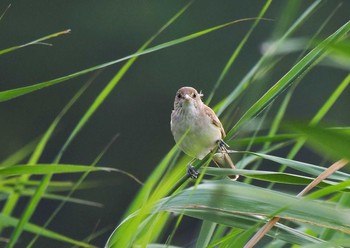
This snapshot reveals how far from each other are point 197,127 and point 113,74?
1024cm

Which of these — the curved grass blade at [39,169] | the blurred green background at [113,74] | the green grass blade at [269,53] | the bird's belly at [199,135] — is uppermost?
the blurred green background at [113,74]

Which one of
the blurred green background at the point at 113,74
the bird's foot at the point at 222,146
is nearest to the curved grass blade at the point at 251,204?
the bird's foot at the point at 222,146

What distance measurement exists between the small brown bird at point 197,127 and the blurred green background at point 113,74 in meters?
8.68

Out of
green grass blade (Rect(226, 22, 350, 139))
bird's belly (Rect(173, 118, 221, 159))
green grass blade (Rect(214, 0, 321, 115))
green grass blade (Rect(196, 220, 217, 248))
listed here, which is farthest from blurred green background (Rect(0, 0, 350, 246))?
green grass blade (Rect(226, 22, 350, 139))

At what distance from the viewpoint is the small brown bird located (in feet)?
11.1

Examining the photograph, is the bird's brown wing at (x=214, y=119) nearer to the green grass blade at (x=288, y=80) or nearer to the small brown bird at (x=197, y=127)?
the small brown bird at (x=197, y=127)

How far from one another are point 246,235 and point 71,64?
11.9 meters

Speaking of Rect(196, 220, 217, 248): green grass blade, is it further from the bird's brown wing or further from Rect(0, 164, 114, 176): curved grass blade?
the bird's brown wing

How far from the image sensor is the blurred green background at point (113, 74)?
12867 mm

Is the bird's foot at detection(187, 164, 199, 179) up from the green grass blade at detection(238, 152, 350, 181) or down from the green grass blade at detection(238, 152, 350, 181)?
up

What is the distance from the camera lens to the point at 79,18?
14.2m

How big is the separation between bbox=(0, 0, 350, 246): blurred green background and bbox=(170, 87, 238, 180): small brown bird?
8677 millimetres

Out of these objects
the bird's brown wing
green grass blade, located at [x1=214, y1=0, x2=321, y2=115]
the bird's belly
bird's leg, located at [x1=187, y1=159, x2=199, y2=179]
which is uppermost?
the bird's brown wing

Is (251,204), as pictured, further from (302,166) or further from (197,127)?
(197,127)
